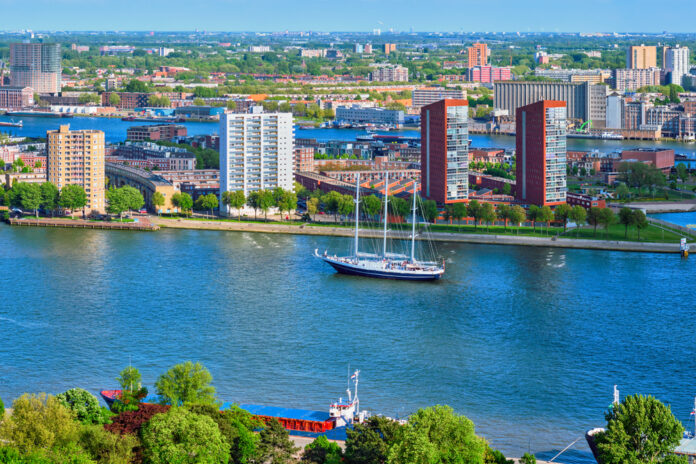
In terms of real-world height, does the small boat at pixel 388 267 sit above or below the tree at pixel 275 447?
above

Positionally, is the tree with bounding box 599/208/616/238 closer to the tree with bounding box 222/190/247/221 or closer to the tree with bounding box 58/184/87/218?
the tree with bounding box 222/190/247/221

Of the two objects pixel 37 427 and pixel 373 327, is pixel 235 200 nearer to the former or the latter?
pixel 373 327

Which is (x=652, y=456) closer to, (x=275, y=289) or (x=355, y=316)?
(x=355, y=316)

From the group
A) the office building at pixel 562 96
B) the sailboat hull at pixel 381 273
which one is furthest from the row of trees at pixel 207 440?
the office building at pixel 562 96

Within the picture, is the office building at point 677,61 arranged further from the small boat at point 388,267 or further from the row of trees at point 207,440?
the row of trees at point 207,440

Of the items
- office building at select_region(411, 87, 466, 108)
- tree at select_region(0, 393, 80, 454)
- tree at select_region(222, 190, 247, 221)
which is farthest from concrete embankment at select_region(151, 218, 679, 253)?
office building at select_region(411, 87, 466, 108)

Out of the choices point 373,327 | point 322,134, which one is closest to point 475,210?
point 373,327
